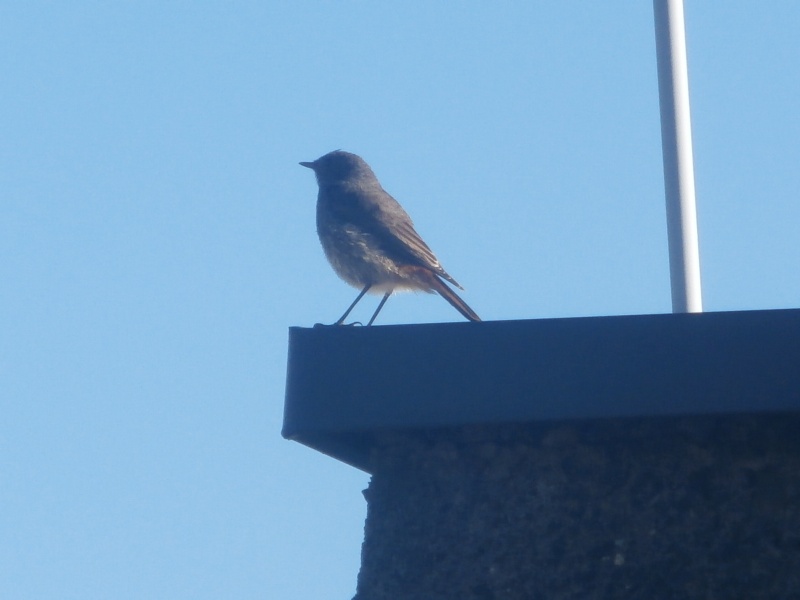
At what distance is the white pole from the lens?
365 cm

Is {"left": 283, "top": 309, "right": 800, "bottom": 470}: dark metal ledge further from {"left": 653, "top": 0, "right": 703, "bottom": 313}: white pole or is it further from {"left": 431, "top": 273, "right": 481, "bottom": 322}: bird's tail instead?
{"left": 431, "top": 273, "right": 481, "bottom": 322}: bird's tail

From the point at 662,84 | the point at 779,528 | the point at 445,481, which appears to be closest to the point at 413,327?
the point at 445,481

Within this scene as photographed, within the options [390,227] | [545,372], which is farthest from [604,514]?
[390,227]

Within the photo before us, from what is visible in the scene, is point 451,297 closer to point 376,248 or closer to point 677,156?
point 376,248

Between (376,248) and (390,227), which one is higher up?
(390,227)

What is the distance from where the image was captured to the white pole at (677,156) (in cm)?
365

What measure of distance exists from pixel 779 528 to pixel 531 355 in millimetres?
645

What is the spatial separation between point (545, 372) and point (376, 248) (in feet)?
16.1

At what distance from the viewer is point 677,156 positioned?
3904 millimetres

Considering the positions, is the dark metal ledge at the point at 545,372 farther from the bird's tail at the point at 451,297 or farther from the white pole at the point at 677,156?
the bird's tail at the point at 451,297

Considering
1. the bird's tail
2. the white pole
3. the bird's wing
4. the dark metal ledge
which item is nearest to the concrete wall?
the dark metal ledge

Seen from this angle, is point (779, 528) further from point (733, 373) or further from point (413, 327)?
point (413, 327)

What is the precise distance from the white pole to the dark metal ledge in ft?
3.19

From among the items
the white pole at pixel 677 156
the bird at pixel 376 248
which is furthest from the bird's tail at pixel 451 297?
the white pole at pixel 677 156
